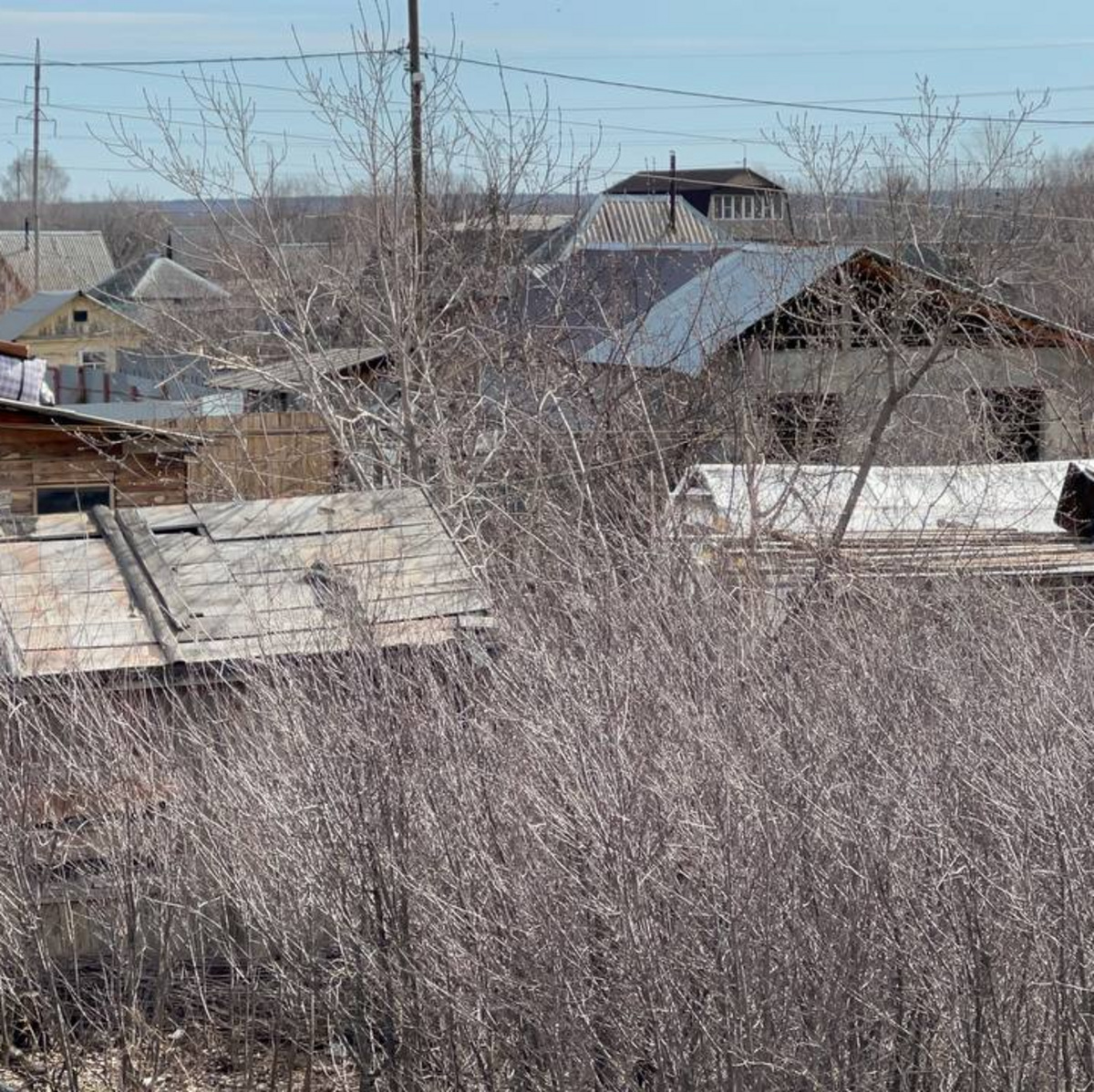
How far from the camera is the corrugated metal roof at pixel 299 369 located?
13.3m

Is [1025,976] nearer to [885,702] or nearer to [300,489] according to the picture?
[885,702]

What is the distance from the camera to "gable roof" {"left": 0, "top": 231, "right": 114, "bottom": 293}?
74312 millimetres

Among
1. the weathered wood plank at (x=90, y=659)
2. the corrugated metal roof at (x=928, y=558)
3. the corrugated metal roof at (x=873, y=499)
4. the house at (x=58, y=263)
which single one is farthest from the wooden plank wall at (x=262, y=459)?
the house at (x=58, y=263)

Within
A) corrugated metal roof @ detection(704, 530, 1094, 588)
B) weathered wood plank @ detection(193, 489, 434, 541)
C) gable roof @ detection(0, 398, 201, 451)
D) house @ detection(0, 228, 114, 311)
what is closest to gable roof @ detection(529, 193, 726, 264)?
house @ detection(0, 228, 114, 311)

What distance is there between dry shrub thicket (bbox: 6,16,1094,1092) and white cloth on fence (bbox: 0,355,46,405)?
39.9 ft

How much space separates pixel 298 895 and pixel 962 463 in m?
8.52

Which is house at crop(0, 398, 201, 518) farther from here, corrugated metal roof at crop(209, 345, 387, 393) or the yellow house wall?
the yellow house wall

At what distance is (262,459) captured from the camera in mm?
17922

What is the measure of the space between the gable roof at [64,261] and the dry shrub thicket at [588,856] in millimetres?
68199

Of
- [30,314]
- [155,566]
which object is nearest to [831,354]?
[155,566]

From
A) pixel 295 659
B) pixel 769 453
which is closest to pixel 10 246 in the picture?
pixel 769 453

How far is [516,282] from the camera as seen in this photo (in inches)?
628

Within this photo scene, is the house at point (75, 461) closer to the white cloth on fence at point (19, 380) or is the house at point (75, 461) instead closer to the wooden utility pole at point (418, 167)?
the white cloth on fence at point (19, 380)

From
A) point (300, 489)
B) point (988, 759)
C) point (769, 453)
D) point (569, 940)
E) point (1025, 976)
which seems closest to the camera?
point (1025, 976)
